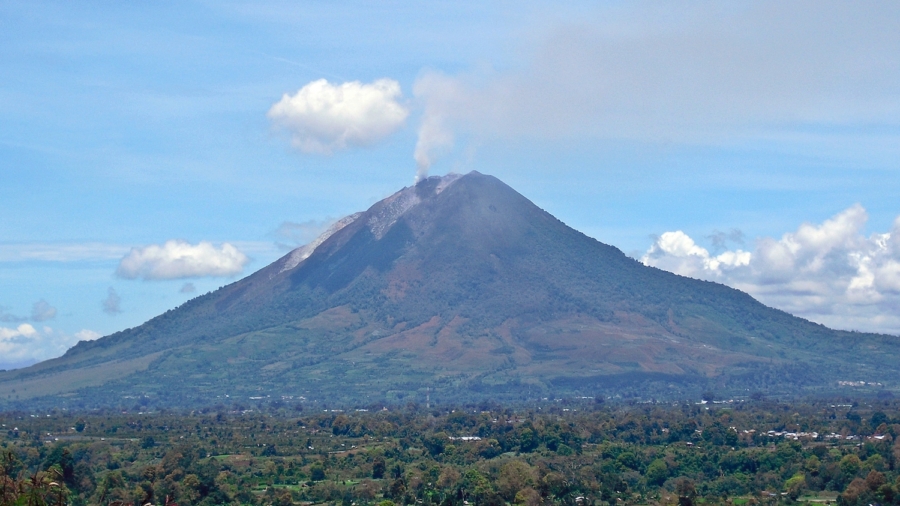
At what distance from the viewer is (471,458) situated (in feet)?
280

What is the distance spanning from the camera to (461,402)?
162 meters

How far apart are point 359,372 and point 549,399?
3147 centimetres

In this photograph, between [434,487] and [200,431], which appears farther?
[200,431]

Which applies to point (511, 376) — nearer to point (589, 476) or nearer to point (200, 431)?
point (200, 431)

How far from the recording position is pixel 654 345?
639ft

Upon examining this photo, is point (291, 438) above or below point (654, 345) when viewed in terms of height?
below

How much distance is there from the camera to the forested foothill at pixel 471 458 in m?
66.1

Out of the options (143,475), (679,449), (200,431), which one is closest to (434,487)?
(143,475)

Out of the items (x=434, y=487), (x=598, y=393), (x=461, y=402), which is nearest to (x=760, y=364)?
(x=598, y=393)

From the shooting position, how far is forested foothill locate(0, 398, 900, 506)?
6612 centimetres

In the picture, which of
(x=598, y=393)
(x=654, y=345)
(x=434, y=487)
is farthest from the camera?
(x=654, y=345)

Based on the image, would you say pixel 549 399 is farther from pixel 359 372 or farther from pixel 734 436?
pixel 734 436

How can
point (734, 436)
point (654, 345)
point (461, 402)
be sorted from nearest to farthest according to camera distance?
point (734, 436), point (461, 402), point (654, 345)

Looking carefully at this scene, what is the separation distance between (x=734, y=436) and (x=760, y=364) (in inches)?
4099
